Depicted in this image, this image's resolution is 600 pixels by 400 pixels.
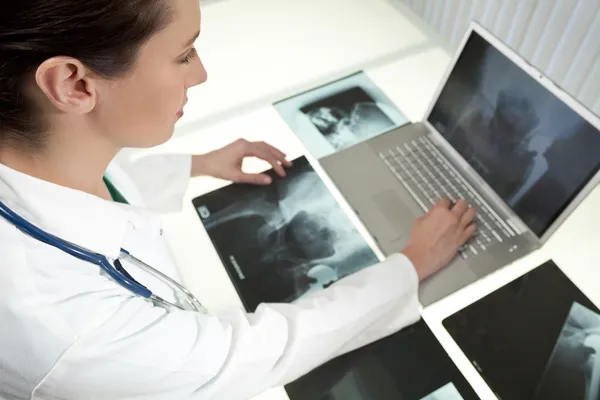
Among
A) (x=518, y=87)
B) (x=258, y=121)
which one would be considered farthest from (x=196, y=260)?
(x=518, y=87)

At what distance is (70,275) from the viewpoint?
1.56 feet

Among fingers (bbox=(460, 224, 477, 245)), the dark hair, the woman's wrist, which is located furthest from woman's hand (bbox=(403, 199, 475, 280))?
the dark hair

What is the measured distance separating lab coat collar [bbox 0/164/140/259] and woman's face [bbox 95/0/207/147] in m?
0.09

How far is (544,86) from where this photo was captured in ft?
2.48

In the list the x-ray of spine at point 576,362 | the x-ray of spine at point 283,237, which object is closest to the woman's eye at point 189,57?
the x-ray of spine at point 283,237

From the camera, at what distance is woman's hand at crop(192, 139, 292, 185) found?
3.03ft

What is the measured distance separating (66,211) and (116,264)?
0.09 m

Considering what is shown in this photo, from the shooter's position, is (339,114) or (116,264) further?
(339,114)

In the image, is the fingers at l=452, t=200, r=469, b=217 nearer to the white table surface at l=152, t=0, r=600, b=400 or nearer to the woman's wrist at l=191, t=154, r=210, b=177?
the white table surface at l=152, t=0, r=600, b=400

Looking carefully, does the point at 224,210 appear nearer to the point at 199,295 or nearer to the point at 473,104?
the point at 199,295

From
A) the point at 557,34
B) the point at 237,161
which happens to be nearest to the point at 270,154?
the point at 237,161

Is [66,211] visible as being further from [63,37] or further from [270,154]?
[270,154]

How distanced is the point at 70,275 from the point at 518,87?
2.43ft

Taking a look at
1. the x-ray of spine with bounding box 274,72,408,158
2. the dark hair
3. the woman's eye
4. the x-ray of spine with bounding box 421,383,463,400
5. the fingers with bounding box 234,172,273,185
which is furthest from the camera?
the x-ray of spine with bounding box 274,72,408,158
